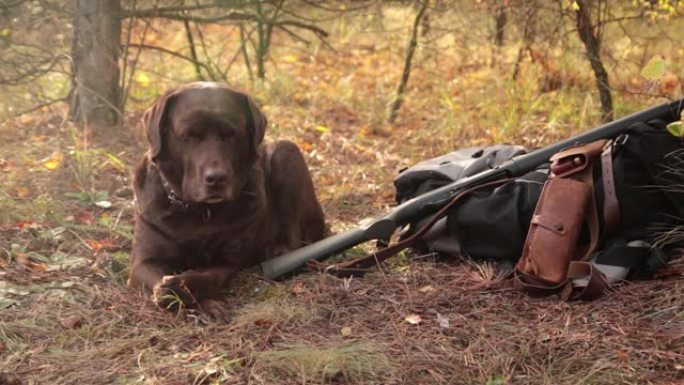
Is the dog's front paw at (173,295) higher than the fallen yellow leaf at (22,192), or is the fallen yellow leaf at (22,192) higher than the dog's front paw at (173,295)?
the dog's front paw at (173,295)

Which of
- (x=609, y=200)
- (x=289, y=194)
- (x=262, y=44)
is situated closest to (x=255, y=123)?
(x=289, y=194)

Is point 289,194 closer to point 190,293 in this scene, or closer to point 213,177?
point 213,177

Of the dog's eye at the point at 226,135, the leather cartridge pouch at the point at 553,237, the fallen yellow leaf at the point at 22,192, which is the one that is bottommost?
the fallen yellow leaf at the point at 22,192

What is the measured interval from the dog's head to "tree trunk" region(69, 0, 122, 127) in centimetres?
244

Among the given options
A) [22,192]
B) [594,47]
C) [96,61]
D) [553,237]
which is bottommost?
[22,192]

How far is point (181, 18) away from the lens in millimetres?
6312

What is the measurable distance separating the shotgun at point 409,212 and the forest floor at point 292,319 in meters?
0.10

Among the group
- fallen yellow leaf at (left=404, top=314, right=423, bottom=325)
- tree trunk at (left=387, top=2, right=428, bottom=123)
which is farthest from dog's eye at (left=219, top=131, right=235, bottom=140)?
tree trunk at (left=387, top=2, right=428, bottom=123)

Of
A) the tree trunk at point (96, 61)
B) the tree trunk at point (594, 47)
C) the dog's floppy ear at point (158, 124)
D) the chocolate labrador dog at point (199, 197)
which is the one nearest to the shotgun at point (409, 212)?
the chocolate labrador dog at point (199, 197)

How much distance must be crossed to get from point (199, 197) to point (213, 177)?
13 centimetres

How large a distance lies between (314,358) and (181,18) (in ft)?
13.7

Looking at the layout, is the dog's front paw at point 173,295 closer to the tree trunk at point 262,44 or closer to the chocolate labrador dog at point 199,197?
the chocolate labrador dog at point 199,197

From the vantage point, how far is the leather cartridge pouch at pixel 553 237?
11.2 ft

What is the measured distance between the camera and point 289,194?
14.8ft
